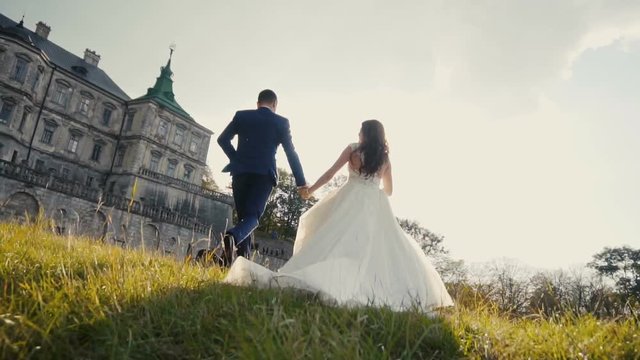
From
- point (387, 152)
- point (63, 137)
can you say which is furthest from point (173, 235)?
point (387, 152)

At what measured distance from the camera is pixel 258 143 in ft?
18.4

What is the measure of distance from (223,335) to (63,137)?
40190 millimetres

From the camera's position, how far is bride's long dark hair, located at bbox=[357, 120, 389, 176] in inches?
190

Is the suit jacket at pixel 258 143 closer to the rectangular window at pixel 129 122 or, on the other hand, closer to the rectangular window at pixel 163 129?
the rectangular window at pixel 163 129

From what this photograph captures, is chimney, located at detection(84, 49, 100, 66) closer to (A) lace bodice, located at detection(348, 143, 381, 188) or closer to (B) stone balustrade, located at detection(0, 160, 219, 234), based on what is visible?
(B) stone balustrade, located at detection(0, 160, 219, 234)

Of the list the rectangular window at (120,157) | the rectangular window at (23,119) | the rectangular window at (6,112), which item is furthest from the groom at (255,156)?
the rectangular window at (120,157)

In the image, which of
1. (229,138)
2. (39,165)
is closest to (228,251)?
(229,138)

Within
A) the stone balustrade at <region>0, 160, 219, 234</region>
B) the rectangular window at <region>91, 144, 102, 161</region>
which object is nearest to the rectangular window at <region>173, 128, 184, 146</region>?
the rectangular window at <region>91, 144, 102, 161</region>

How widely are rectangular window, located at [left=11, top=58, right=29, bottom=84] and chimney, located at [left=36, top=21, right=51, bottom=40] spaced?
7568 millimetres

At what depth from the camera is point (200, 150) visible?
43281mm

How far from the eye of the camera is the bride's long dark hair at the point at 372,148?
15.8ft

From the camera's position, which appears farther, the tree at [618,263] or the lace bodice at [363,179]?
the tree at [618,263]

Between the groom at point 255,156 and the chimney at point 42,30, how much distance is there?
135 feet

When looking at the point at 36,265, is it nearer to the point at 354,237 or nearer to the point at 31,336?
the point at 31,336
